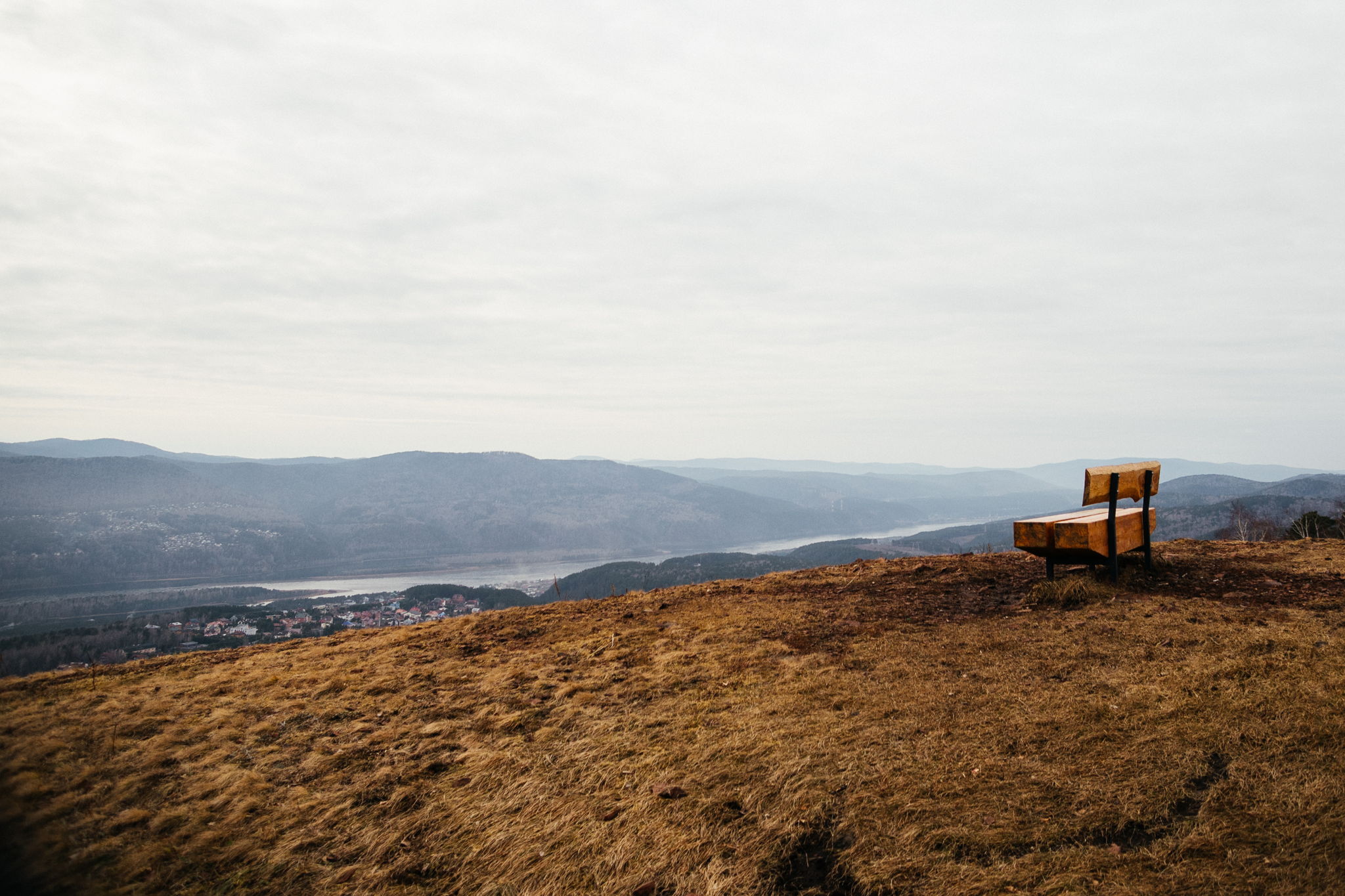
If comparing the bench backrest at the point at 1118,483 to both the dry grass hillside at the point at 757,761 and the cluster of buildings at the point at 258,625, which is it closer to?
the dry grass hillside at the point at 757,761

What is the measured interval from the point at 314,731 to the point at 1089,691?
735cm

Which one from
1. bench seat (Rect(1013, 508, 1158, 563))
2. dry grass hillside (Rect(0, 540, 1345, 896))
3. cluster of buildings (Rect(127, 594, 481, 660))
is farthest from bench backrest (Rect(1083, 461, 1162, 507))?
cluster of buildings (Rect(127, 594, 481, 660))

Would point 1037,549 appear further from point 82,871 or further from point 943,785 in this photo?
point 82,871

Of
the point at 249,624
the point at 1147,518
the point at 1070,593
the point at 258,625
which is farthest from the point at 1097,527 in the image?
the point at 249,624

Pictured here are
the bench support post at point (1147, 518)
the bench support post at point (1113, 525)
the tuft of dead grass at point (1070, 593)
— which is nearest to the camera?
the tuft of dead grass at point (1070, 593)

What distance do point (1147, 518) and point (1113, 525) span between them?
1.34 m

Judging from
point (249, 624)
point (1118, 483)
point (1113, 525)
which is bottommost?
point (249, 624)

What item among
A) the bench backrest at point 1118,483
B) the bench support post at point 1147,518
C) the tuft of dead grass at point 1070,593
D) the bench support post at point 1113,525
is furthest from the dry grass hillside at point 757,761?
the bench backrest at point 1118,483

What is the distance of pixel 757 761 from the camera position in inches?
193

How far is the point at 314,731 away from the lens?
255 inches

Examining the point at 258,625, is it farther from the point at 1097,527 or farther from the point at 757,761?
the point at 1097,527

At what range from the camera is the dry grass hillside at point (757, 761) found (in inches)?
144

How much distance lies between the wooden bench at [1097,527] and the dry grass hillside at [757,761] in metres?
0.51

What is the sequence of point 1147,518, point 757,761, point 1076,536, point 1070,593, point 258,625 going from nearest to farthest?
point 757,761 < point 1070,593 < point 1076,536 < point 1147,518 < point 258,625
